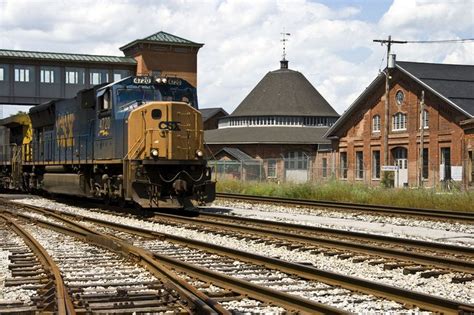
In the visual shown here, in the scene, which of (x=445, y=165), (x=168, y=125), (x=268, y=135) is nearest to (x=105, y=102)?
(x=168, y=125)

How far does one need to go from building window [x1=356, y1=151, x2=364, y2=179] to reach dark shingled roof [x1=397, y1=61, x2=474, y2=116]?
7.29m

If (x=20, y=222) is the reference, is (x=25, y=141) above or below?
above

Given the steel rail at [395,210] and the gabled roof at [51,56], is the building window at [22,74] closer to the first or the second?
the gabled roof at [51,56]

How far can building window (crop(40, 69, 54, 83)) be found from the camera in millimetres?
50906

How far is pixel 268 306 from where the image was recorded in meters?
6.89

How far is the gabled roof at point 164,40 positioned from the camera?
6045 centimetres

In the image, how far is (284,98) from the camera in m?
72.9

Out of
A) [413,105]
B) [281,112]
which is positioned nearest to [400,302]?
[413,105]

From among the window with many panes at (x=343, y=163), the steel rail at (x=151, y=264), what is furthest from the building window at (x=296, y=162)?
the steel rail at (x=151, y=264)

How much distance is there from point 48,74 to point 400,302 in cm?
4746

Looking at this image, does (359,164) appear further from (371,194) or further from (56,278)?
(56,278)

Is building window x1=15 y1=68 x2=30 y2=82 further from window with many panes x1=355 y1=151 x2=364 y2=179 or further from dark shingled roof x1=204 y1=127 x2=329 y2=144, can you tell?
window with many panes x1=355 y1=151 x2=364 y2=179

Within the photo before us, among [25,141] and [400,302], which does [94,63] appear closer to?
[25,141]

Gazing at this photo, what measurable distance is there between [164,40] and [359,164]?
2209 centimetres
